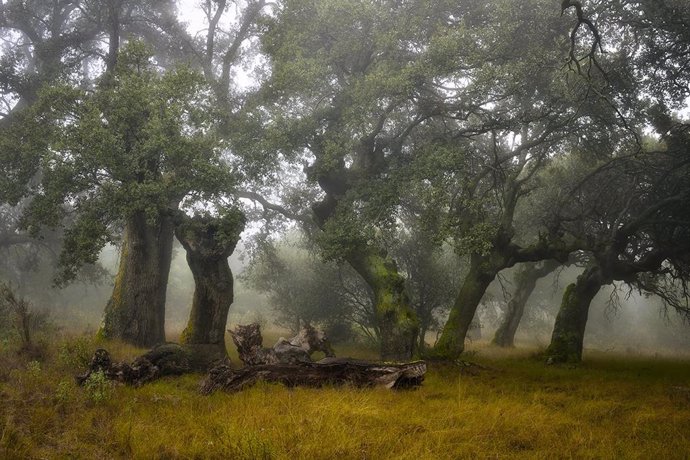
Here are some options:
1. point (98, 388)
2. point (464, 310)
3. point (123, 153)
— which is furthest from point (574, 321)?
point (123, 153)

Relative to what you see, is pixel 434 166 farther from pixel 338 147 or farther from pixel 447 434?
pixel 447 434

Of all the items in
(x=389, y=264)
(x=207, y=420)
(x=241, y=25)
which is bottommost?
(x=207, y=420)

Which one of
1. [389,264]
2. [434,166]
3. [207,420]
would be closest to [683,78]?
[434,166]

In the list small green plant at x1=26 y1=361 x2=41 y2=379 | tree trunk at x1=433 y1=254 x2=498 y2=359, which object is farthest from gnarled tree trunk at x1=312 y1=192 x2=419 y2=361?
small green plant at x1=26 y1=361 x2=41 y2=379

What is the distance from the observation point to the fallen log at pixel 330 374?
839 centimetres

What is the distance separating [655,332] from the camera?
1618 inches

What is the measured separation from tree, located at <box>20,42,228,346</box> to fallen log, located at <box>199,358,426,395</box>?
5280mm

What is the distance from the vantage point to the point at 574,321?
52.9 ft

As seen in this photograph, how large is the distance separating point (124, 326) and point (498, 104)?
1618 centimetres

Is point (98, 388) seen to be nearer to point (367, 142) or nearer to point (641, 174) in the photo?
point (367, 142)

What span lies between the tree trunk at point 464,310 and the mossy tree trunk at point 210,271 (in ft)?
22.7

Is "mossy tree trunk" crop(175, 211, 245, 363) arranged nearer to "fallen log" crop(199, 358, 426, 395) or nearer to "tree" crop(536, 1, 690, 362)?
"fallen log" crop(199, 358, 426, 395)

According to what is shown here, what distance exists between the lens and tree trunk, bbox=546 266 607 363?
613 inches

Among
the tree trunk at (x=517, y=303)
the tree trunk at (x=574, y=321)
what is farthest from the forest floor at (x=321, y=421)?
the tree trunk at (x=517, y=303)
